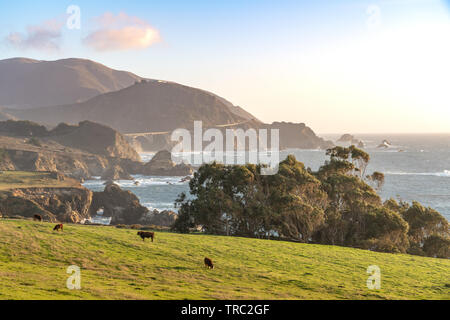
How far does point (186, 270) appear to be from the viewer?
2072cm

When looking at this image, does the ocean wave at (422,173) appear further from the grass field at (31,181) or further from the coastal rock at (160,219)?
the grass field at (31,181)

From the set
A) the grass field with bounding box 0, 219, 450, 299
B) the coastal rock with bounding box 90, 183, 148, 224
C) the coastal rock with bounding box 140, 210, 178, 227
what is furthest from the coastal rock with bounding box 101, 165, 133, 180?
the grass field with bounding box 0, 219, 450, 299

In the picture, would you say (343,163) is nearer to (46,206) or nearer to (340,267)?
(340,267)

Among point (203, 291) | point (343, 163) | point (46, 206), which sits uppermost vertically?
point (343, 163)

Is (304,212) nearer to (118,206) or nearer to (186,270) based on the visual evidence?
(186,270)

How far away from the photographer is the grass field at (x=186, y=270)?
52.0 ft

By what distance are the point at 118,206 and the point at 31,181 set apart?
2916cm

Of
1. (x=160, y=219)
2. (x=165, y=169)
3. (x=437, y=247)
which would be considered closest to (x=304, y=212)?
(x=437, y=247)

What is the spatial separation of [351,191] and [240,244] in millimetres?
19225

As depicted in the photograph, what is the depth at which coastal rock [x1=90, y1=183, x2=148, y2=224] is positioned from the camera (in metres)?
77.6

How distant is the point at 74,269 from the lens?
742 inches

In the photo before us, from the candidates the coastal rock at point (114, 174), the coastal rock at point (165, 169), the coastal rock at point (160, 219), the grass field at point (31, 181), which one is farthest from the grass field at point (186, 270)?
the coastal rock at point (165, 169)

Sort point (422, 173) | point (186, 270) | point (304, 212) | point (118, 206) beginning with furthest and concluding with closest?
point (422, 173) < point (118, 206) < point (304, 212) < point (186, 270)
